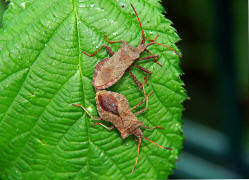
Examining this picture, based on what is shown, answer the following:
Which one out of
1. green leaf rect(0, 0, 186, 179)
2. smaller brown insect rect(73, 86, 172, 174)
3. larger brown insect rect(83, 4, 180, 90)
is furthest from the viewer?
smaller brown insect rect(73, 86, 172, 174)

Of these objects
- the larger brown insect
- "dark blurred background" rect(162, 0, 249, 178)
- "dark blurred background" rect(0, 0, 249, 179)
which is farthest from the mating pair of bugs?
"dark blurred background" rect(0, 0, 249, 179)

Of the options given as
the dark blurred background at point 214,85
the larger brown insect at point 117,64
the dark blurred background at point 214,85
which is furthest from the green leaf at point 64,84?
the dark blurred background at point 214,85

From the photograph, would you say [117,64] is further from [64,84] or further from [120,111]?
[64,84]

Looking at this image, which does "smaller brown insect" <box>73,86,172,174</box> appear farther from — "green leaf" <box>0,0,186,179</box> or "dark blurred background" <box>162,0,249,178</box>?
"dark blurred background" <box>162,0,249,178</box>

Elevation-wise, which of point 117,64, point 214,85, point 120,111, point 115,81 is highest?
point 117,64

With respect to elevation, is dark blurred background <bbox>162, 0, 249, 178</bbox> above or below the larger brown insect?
below

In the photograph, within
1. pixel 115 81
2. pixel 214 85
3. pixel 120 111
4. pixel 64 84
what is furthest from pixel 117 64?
pixel 214 85

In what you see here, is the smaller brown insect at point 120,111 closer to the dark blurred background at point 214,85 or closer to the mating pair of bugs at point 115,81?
the mating pair of bugs at point 115,81
